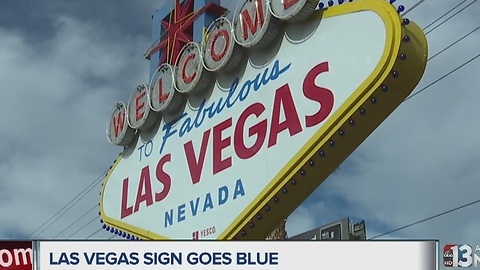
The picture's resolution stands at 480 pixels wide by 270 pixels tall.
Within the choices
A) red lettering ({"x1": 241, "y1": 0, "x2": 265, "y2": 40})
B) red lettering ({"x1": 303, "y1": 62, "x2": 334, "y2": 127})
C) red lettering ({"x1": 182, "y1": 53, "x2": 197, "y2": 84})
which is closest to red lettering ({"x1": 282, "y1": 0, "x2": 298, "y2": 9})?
red lettering ({"x1": 241, "y1": 0, "x2": 265, "y2": 40})

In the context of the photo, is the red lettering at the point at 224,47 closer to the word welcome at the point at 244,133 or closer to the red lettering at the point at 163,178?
the word welcome at the point at 244,133

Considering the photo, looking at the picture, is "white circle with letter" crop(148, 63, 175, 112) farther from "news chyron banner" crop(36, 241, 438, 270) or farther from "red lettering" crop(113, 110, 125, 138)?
"news chyron banner" crop(36, 241, 438, 270)

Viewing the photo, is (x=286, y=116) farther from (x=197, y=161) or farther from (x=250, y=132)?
(x=197, y=161)

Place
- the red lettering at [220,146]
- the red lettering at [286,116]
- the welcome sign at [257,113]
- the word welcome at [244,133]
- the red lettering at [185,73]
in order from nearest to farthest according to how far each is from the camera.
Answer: the welcome sign at [257,113] < the word welcome at [244,133] < the red lettering at [286,116] < the red lettering at [220,146] < the red lettering at [185,73]

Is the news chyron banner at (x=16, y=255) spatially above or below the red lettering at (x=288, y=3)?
below

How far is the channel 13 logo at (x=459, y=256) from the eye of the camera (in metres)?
8.57

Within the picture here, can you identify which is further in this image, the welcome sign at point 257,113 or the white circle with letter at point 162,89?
the white circle with letter at point 162,89

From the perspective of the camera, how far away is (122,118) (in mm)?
17375

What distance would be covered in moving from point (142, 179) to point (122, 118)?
1.90 meters

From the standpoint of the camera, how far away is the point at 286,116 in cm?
1239

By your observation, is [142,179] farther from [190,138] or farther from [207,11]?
[207,11]

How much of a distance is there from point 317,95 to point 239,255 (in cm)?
426

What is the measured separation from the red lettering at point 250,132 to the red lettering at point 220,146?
0.24m

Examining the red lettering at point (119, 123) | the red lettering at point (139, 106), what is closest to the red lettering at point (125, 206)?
the red lettering at point (119, 123)
